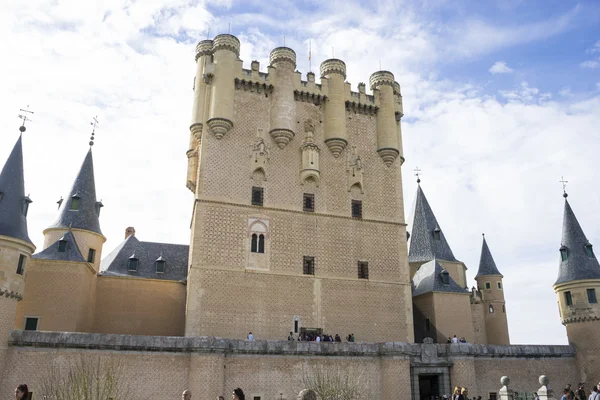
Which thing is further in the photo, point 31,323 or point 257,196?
Answer: point 257,196

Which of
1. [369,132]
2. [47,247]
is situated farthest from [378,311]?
[47,247]

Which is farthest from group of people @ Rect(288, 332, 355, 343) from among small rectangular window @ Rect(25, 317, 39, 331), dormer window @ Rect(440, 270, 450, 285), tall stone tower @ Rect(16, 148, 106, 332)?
small rectangular window @ Rect(25, 317, 39, 331)

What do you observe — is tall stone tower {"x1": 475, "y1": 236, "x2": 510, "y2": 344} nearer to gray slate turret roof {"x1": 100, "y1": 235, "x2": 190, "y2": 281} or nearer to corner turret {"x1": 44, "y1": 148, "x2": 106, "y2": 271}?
gray slate turret roof {"x1": 100, "y1": 235, "x2": 190, "y2": 281}

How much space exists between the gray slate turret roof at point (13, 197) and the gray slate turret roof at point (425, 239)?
25511 mm

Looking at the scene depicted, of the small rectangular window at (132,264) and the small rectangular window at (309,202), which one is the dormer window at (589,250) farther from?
the small rectangular window at (132,264)

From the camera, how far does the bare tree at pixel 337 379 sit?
18734 millimetres

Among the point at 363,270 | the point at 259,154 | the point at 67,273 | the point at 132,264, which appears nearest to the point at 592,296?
the point at 363,270

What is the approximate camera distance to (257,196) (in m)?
27.4

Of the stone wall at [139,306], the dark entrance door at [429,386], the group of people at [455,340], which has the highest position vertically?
the stone wall at [139,306]

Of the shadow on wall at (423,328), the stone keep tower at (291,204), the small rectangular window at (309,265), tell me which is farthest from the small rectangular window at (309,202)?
the shadow on wall at (423,328)

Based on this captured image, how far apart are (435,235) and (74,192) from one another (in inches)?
978

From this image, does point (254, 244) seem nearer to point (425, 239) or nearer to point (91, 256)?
point (91, 256)

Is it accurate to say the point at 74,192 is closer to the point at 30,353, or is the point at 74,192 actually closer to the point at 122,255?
the point at 122,255

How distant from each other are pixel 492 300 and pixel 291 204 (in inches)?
709
